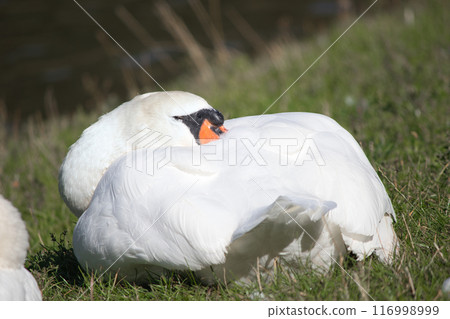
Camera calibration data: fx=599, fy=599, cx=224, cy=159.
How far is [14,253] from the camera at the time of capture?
2969 mm

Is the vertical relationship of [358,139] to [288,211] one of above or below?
below

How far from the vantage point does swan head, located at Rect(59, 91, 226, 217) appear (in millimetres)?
3449

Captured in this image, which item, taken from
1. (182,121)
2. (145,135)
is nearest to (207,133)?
(182,121)

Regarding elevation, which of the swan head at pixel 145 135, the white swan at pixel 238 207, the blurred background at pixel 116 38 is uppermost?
the swan head at pixel 145 135

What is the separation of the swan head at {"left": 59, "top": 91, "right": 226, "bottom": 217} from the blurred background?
598cm

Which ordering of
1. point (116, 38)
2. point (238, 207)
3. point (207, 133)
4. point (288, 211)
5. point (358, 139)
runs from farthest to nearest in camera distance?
point (116, 38), point (358, 139), point (207, 133), point (238, 207), point (288, 211)

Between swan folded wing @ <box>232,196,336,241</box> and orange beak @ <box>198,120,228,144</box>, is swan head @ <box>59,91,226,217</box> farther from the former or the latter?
swan folded wing @ <box>232,196,336,241</box>

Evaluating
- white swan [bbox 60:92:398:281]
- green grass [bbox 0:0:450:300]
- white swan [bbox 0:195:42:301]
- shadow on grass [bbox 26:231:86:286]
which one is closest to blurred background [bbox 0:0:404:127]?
green grass [bbox 0:0:450:300]

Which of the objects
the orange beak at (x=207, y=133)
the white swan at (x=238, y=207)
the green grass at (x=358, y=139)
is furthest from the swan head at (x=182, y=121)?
the green grass at (x=358, y=139)

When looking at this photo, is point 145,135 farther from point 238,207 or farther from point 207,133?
point 238,207

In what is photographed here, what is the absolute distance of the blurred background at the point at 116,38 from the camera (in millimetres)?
10672

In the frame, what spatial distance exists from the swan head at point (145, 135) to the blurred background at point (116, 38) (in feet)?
19.6

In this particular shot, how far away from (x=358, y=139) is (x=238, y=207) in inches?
81.7

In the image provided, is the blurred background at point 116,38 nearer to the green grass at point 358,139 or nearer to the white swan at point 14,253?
the green grass at point 358,139
